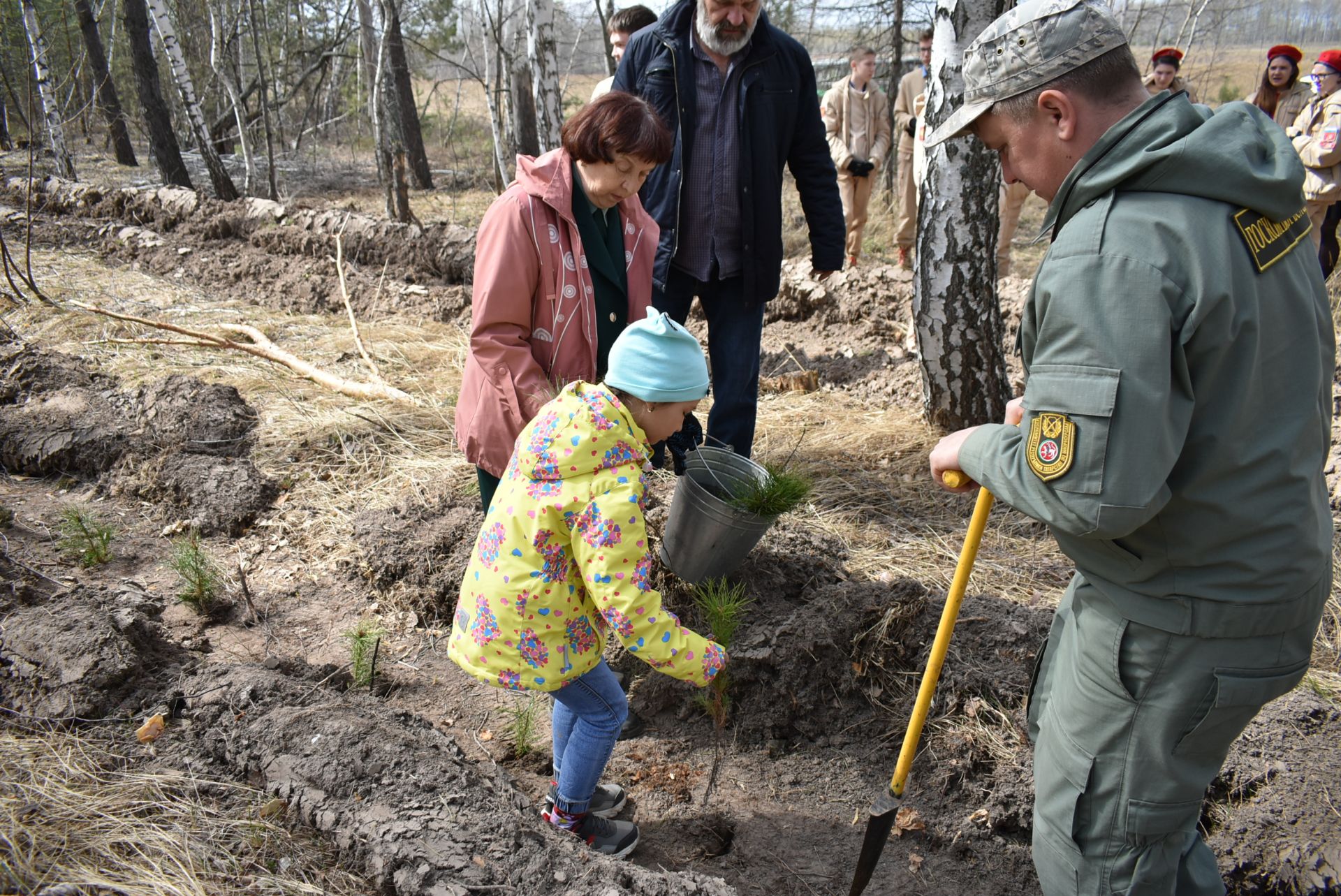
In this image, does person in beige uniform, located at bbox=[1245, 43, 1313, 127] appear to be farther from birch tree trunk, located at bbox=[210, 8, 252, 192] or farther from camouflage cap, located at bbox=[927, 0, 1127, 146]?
birch tree trunk, located at bbox=[210, 8, 252, 192]

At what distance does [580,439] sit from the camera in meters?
2.02

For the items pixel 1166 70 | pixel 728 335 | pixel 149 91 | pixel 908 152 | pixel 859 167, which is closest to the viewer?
pixel 728 335

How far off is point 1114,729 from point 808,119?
9.86 ft

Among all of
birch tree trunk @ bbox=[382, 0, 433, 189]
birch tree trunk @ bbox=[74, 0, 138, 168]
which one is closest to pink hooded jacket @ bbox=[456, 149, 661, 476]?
birch tree trunk @ bbox=[382, 0, 433, 189]

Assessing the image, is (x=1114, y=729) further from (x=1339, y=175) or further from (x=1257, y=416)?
(x=1339, y=175)

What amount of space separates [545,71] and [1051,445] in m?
6.68

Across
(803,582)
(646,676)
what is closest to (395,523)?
(646,676)

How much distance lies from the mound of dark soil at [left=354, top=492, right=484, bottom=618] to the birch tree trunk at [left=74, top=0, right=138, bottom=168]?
12203mm

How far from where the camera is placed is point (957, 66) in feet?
13.4

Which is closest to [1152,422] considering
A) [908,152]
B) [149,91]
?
[908,152]

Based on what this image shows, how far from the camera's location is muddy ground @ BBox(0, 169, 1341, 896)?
86.2 inches

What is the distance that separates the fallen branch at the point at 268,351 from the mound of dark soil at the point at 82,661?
2.86 metres

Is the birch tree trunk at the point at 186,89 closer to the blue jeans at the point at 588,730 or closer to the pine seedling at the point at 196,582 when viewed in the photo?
the pine seedling at the point at 196,582

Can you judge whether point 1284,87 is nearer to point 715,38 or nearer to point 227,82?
point 715,38
